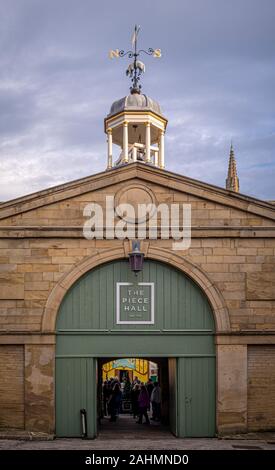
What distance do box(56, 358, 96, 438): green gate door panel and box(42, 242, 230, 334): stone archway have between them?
107 centimetres

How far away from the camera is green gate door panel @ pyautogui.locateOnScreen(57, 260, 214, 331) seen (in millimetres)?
18969

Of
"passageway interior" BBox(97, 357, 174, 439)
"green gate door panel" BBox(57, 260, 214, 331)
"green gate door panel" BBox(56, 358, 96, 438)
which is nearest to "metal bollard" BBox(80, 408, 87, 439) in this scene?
"green gate door panel" BBox(56, 358, 96, 438)

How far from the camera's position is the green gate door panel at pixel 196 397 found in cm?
1873

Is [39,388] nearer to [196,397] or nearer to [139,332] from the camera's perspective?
[139,332]

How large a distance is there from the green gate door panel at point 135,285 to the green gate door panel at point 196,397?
3.21ft

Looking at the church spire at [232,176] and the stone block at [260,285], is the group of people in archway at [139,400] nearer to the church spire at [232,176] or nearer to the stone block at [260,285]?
the stone block at [260,285]

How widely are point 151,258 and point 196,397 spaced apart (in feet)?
12.0

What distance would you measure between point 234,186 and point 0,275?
2738cm

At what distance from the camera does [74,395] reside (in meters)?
18.7

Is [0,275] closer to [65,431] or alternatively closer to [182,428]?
[65,431]

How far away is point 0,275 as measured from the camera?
1870cm

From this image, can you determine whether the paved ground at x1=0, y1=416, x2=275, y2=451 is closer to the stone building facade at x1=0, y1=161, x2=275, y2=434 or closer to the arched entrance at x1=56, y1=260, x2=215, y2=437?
the stone building facade at x1=0, y1=161, x2=275, y2=434

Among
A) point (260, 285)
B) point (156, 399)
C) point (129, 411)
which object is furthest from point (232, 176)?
point (260, 285)
